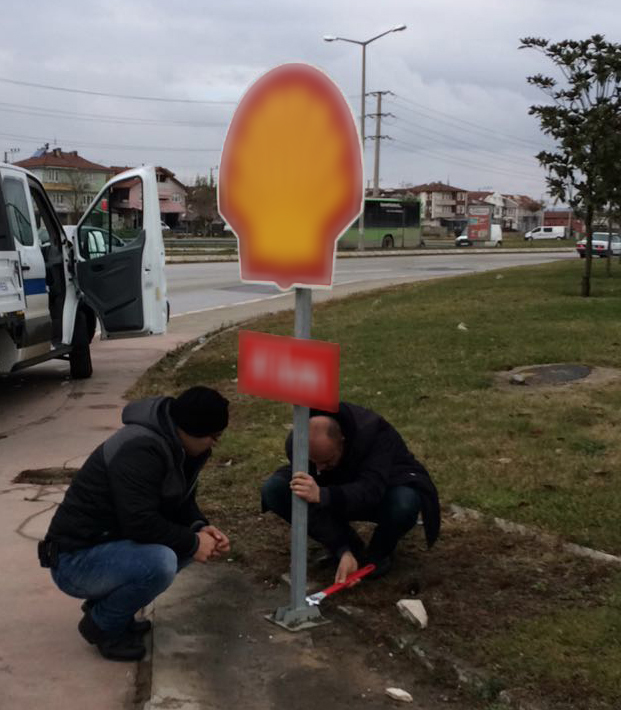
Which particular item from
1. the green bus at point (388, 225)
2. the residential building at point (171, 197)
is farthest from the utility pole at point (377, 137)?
the residential building at point (171, 197)

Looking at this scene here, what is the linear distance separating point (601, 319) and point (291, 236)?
939 cm

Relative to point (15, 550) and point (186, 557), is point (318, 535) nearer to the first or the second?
point (186, 557)

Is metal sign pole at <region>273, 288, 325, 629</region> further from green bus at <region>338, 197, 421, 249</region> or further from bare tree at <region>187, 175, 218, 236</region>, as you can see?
bare tree at <region>187, 175, 218, 236</region>

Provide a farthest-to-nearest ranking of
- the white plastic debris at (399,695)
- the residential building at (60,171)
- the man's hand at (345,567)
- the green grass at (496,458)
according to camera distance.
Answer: the residential building at (60,171), the man's hand at (345,567), the green grass at (496,458), the white plastic debris at (399,695)

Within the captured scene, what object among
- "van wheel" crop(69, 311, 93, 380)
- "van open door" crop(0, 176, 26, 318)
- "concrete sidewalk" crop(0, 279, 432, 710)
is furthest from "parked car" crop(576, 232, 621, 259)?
"van open door" crop(0, 176, 26, 318)

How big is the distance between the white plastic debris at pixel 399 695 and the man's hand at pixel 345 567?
31.1 inches

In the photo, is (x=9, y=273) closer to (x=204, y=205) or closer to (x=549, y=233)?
(x=204, y=205)

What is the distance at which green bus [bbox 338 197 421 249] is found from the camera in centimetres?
4797

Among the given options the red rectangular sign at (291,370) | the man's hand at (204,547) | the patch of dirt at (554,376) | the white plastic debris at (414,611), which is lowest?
the white plastic debris at (414,611)

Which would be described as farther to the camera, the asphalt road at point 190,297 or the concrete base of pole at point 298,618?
the asphalt road at point 190,297

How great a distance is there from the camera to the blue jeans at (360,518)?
13.6 ft

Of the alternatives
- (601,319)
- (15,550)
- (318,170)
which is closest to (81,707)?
(15,550)

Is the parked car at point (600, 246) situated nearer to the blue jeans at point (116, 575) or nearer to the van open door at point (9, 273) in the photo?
the van open door at point (9, 273)

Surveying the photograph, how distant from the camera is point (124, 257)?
9.30 meters
